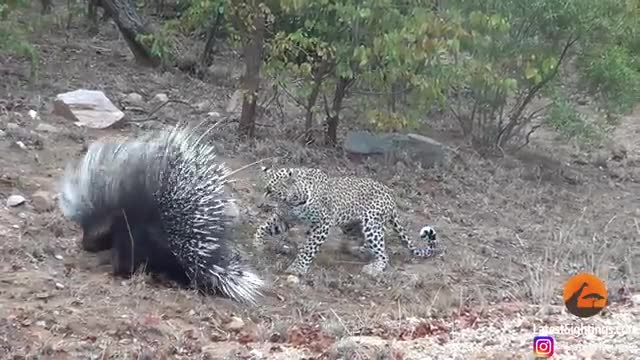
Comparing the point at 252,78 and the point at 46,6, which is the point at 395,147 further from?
the point at 46,6

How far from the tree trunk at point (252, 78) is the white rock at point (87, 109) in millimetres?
Answer: 1396

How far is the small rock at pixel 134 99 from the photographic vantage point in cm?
1302

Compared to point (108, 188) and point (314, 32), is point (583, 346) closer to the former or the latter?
point (108, 188)

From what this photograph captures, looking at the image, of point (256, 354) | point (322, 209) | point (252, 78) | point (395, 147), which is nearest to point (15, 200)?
point (322, 209)

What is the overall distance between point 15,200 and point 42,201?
0.72 feet

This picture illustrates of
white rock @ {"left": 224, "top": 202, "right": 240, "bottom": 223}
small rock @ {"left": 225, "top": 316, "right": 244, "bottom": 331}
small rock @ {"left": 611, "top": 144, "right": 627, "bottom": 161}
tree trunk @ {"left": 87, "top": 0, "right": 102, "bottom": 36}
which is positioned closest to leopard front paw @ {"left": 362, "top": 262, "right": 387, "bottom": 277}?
white rock @ {"left": 224, "top": 202, "right": 240, "bottom": 223}

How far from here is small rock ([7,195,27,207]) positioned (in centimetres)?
895

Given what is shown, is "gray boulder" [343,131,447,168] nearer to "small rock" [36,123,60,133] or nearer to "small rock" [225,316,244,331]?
"small rock" [36,123,60,133]

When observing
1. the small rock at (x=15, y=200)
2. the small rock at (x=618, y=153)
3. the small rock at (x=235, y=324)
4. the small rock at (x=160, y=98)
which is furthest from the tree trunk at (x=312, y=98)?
the small rock at (x=235, y=324)

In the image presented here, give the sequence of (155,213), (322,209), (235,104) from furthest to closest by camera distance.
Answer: (235,104)
(322,209)
(155,213)

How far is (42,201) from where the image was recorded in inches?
358

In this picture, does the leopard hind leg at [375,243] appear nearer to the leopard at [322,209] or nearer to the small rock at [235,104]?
the leopard at [322,209]

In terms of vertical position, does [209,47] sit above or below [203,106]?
above

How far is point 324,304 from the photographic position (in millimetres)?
8633
